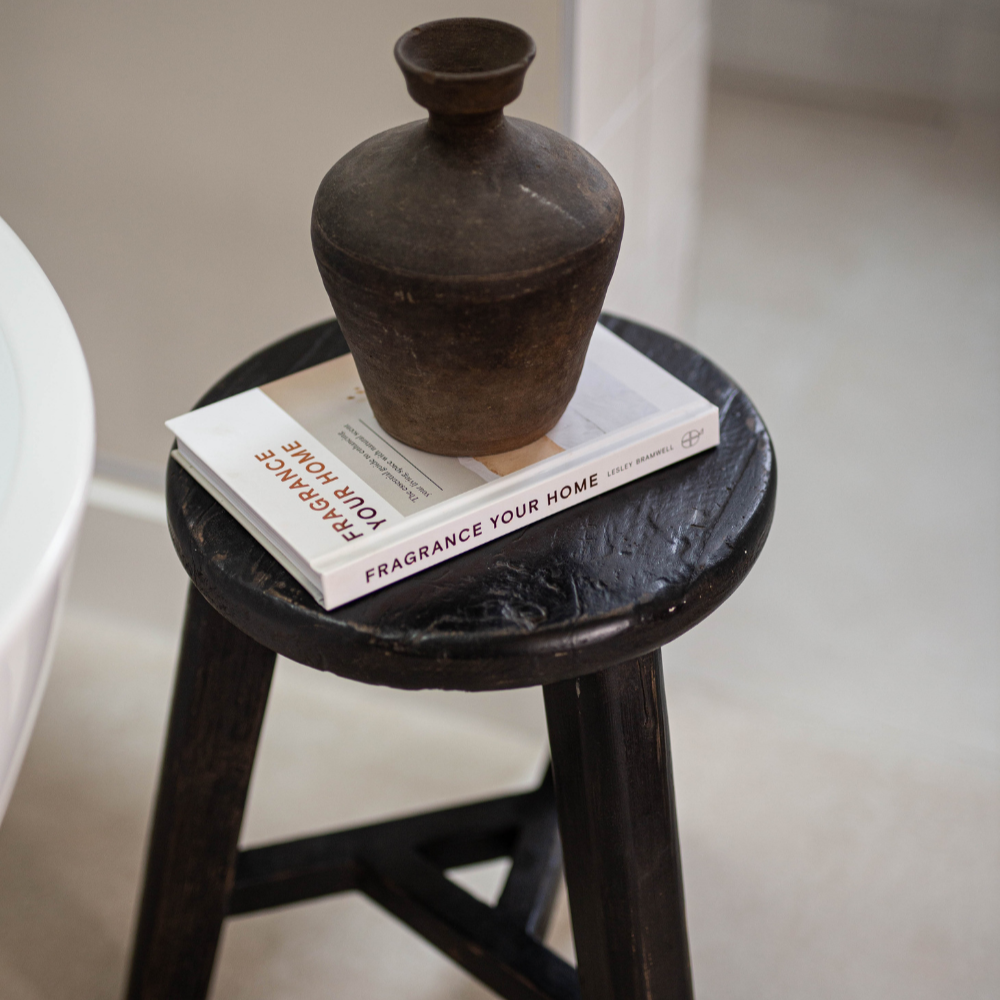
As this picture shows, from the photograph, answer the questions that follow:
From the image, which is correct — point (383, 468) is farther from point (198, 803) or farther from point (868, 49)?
point (868, 49)

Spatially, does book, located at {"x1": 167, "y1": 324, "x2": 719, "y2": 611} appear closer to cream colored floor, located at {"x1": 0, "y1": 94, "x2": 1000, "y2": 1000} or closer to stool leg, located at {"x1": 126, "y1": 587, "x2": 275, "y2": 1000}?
stool leg, located at {"x1": 126, "y1": 587, "x2": 275, "y2": 1000}

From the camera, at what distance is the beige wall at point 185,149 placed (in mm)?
824

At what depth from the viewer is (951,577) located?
4.25 ft

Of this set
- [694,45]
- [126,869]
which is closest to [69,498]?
[126,869]

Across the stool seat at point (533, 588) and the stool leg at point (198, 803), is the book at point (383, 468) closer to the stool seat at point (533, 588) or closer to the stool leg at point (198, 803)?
the stool seat at point (533, 588)

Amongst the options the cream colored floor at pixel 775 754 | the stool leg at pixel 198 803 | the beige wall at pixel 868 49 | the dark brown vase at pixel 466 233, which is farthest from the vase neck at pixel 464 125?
the beige wall at pixel 868 49

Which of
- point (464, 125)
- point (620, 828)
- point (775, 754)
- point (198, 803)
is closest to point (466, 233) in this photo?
point (464, 125)

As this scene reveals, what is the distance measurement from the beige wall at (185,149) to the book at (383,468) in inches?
12.3

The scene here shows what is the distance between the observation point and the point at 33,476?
0.43 m

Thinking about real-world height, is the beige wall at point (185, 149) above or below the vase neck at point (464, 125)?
below

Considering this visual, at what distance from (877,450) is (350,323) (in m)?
1.13

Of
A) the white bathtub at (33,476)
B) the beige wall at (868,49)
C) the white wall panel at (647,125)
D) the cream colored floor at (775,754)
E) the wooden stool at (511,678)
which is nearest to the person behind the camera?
the white bathtub at (33,476)

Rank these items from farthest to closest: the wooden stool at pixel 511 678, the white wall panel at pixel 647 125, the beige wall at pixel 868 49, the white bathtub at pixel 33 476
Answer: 1. the beige wall at pixel 868 49
2. the white wall panel at pixel 647 125
3. the wooden stool at pixel 511 678
4. the white bathtub at pixel 33 476

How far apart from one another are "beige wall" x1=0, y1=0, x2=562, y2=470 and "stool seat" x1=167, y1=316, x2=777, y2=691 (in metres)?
0.37
